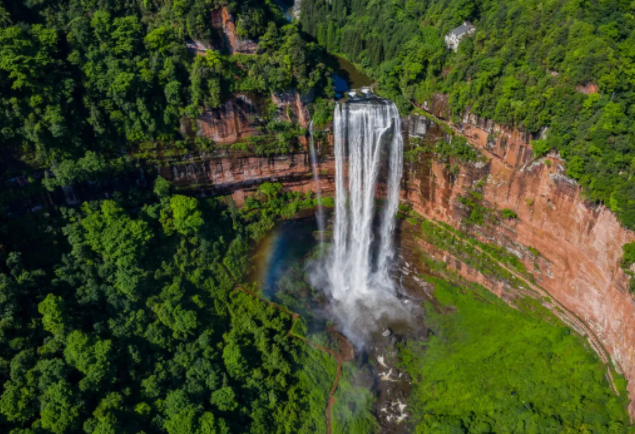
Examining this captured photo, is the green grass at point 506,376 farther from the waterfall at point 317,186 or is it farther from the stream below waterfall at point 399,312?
the waterfall at point 317,186

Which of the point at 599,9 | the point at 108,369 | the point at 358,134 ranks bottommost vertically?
the point at 108,369

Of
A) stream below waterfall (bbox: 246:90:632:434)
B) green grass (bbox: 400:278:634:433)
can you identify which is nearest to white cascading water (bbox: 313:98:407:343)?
stream below waterfall (bbox: 246:90:632:434)

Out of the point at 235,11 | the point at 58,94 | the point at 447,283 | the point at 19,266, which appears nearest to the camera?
the point at 19,266

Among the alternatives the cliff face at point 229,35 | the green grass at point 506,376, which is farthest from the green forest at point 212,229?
the cliff face at point 229,35

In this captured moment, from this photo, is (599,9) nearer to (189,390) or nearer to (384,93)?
(384,93)

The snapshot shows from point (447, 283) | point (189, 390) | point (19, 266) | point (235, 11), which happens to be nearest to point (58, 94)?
point (19, 266)

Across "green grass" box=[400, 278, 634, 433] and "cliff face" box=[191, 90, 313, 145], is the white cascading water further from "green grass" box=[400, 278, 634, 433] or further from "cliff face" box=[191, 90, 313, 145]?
"green grass" box=[400, 278, 634, 433]

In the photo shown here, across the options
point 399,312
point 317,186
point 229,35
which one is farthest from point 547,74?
point 229,35
